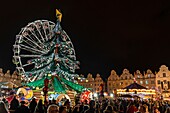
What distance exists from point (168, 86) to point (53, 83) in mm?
48915

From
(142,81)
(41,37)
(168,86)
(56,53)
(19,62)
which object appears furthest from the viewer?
(142,81)

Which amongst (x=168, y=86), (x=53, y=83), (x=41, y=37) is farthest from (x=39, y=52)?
(x=168, y=86)

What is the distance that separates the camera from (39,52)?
1347 inches

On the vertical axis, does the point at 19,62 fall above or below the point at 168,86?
above

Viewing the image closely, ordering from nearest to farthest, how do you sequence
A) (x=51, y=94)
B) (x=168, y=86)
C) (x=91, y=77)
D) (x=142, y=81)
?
(x=51, y=94) → (x=168, y=86) → (x=142, y=81) → (x=91, y=77)

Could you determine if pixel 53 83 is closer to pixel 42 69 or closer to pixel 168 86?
pixel 42 69

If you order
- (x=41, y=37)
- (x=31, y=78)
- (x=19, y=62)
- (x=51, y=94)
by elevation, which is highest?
(x=41, y=37)

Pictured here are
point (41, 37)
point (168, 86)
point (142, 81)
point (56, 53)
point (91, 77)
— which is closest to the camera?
point (56, 53)

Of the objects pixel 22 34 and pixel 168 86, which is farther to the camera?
pixel 168 86

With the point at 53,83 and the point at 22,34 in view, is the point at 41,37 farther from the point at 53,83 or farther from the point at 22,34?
the point at 53,83

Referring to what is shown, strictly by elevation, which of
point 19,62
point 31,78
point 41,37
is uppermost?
point 41,37

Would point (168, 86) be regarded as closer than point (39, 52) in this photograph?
No

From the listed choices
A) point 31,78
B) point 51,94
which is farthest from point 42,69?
point 51,94

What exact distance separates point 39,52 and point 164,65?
49129mm
